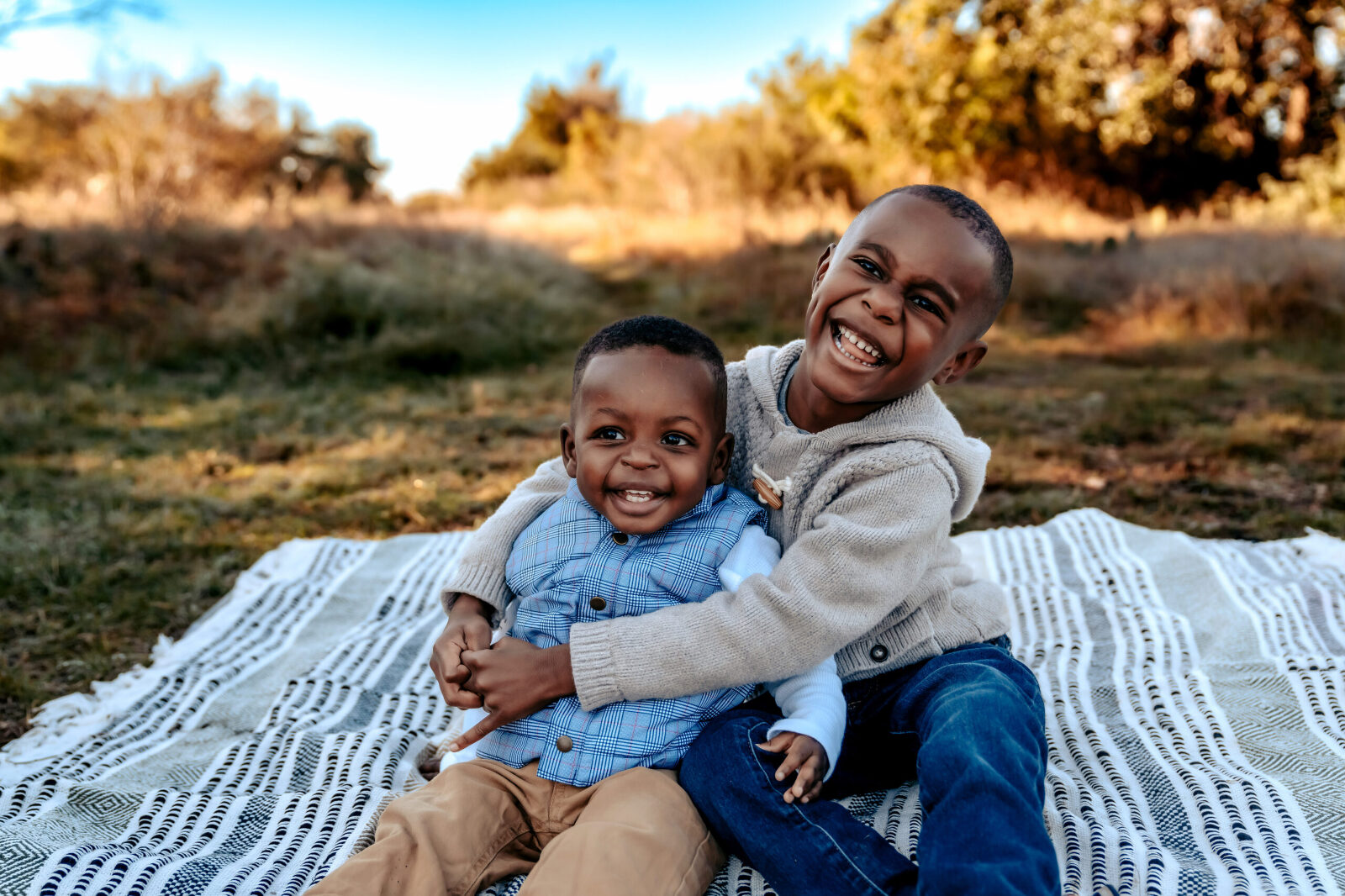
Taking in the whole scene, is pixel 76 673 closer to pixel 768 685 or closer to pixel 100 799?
pixel 100 799

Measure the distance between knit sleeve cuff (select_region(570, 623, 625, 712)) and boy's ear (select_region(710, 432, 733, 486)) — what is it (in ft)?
1.31

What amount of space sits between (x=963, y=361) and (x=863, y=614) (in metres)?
0.58

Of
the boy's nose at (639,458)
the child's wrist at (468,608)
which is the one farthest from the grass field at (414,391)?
the boy's nose at (639,458)

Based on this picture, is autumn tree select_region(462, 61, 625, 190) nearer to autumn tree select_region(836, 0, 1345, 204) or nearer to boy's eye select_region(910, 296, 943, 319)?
autumn tree select_region(836, 0, 1345, 204)

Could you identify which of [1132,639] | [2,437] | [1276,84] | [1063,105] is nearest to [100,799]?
[1132,639]

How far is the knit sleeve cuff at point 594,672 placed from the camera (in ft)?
5.38

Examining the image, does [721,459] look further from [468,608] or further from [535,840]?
[535,840]

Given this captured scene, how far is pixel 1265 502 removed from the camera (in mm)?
3885

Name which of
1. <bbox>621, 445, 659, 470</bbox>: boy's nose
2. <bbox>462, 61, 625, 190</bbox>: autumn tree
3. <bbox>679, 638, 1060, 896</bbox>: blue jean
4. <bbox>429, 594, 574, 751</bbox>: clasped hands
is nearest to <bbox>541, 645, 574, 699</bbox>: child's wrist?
<bbox>429, 594, 574, 751</bbox>: clasped hands

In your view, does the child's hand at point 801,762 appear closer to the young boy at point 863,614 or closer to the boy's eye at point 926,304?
the young boy at point 863,614

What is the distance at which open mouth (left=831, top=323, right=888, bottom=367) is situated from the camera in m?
1.79

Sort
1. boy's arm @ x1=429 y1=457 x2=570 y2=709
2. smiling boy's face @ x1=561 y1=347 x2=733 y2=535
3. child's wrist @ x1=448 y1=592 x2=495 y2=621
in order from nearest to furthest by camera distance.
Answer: smiling boy's face @ x1=561 y1=347 x2=733 y2=535, boy's arm @ x1=429 y1=457 x2=570 y2=709, child's wrist @ x1=448 y1=592 x2=495 y2=621

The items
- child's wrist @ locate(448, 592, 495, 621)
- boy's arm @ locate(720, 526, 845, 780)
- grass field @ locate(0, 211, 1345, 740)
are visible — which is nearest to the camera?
boy's arm @ locate(720, 526, 845, 780)

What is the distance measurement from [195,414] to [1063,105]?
41.2ft
